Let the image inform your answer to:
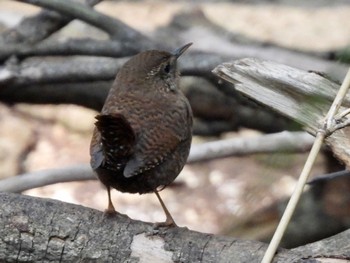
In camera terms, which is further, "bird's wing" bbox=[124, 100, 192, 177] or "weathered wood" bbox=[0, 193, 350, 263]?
"bird's wing" bbox=[124, 100, 192, 177]

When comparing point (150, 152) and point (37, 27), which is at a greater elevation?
point (37, 27)

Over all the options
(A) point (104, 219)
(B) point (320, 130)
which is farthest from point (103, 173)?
(B) point (320, 130)

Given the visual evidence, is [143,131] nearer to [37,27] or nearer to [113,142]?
[113,142]

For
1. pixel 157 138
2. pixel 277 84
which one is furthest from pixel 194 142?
pixel 277 84

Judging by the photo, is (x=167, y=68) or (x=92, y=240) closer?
(x=92, y=240)

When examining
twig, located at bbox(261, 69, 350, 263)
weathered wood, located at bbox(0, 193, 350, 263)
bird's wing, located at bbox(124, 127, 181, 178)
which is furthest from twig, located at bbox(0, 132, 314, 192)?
twig, located at bbox(261, 69, 350, 263)

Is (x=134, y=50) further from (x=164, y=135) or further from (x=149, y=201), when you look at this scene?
(x=164, y=135)

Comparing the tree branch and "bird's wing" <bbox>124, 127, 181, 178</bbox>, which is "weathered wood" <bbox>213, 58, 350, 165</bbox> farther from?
the tree branch
